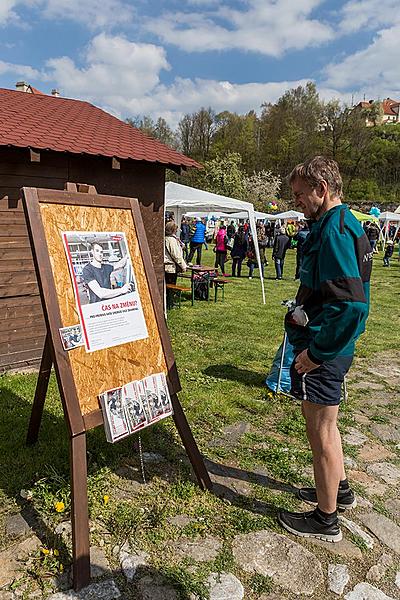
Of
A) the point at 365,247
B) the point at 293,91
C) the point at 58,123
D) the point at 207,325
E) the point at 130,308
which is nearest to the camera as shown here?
the point at 365,247

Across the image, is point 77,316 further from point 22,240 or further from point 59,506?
point 22,240

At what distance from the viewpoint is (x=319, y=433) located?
246 cm

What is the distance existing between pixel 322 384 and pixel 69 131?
17.1 feet

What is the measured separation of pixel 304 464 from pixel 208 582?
1.43m

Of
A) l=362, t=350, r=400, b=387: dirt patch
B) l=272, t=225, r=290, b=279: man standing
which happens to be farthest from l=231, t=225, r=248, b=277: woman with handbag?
l=362, t=350, r=400, b=387: dirt patch

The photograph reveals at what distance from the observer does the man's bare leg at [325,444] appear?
8.00 ft

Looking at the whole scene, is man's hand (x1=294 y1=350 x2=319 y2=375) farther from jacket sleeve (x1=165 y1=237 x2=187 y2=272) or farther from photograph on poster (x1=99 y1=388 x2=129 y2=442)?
jacket sleeve (x1=165 y1=237 x2=187 y2=272)

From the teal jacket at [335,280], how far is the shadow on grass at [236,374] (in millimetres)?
2990

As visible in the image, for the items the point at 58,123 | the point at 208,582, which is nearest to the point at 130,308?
the point at 208,582

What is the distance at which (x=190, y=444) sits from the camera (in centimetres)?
298

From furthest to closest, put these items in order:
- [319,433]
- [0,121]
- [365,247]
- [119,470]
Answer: [0,121], [119,470], [319,433], [365,247]

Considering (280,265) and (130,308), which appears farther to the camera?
(280,265)

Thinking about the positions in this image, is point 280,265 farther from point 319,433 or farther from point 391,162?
point 391,162

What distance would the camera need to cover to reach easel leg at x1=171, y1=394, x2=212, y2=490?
2.91 meters
